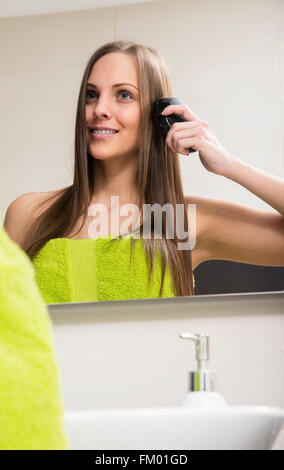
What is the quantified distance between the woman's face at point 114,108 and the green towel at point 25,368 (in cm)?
81

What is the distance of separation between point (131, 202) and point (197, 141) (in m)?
0.17

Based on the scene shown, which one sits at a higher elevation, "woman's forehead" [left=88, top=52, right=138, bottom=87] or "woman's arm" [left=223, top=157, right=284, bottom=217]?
"woman's forehead" [left=88, top=52, right=138, bottom=87]

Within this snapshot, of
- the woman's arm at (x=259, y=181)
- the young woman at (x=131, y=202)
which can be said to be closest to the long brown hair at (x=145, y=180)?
the young woman at (x=131, y=202)

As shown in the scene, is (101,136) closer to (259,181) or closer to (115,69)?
(115,69)

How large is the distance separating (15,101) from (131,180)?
30 centimetres

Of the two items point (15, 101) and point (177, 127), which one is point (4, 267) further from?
point (15, 101)

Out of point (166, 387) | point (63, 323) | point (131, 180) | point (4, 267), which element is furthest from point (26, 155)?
point (4, 267)

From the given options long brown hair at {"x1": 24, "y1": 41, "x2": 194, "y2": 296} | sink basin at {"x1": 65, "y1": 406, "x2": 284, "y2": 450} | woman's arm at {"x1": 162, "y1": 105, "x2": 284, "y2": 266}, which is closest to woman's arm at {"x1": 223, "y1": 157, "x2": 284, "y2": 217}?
woman's arm at {"x1": 162, "y1": 105, "x2": 284, "y2": 266}

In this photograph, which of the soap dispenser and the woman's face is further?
the woman's face

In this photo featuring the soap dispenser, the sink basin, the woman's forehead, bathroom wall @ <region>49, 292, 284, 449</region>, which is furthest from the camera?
the woman's forehead

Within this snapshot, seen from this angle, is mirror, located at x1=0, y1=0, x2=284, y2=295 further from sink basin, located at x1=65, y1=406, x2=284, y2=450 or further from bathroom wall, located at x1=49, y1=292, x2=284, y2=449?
sink basin, located at x1=65, y1=406, x2=284, y2=450

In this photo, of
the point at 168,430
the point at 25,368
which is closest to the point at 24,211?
the point at 168,430

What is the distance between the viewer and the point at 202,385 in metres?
0.88

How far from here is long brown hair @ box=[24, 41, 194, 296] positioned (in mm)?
1091
